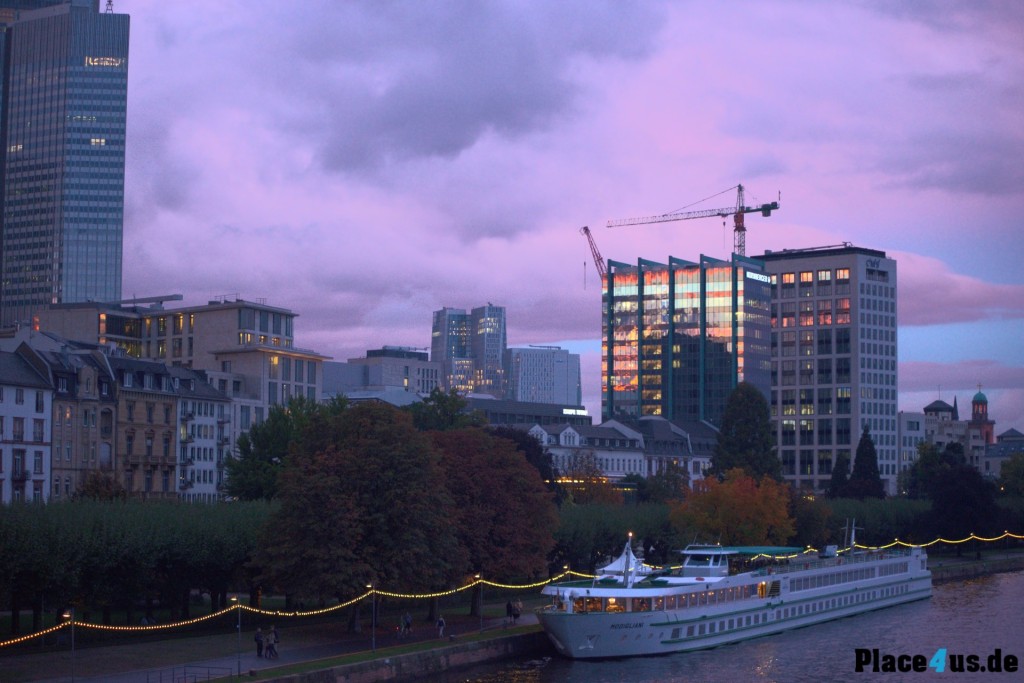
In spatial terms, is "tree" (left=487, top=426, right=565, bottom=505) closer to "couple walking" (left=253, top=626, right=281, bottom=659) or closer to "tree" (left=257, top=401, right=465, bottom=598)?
"tree" (left=257, top=401, right=465, bottom=598)

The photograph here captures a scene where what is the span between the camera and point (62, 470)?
111438 mm

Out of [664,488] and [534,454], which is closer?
[534,454]

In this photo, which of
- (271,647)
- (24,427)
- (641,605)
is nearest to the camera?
(271,647)

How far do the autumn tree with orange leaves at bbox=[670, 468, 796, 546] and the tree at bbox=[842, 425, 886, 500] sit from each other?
74.6 meters

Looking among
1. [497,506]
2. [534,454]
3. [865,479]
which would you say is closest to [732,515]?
[534,454]

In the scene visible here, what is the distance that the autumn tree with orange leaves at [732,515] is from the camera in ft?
346

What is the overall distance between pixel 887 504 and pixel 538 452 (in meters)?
47.4

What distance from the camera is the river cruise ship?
69.5m

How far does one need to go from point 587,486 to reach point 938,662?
7844 cm

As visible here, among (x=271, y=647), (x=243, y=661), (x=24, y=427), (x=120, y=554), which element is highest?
(x=24, y=427)

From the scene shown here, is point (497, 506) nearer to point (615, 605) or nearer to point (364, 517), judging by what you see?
point (615, 605)

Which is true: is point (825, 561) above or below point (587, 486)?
below

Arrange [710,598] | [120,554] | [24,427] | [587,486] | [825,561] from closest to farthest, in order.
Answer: [120,554] < [710,598] < [825,561] < [24,427] < [587,486]

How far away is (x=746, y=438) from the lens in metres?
152
